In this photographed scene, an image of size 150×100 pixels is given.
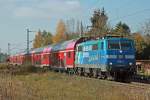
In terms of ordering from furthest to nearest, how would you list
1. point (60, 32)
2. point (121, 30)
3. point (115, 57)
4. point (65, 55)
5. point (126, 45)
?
point (60, 32) → point (121, 30) → point (65, 55) → point (126, 45) → point (115, 57)

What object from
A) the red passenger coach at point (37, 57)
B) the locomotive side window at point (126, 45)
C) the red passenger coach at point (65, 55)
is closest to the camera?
the locomotive side window at point (126, 45)

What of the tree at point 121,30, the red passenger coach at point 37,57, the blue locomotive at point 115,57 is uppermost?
the tree at point 121,30

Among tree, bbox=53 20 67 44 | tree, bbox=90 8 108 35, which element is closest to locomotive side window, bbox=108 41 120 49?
tree, bbox=90 8 108 35

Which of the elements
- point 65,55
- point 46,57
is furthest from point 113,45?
point 46,57

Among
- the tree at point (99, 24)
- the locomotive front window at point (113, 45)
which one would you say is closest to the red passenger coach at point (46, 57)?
the tree at point (99, 24)

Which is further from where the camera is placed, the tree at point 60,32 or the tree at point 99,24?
the tree at point 60,32

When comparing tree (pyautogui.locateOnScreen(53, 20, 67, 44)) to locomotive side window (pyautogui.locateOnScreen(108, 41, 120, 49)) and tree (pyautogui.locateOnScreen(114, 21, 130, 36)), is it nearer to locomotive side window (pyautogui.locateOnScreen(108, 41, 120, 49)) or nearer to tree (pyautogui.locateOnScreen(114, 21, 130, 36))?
tree (pyautogui.locateOnScreen(114, 21, 130, 36))

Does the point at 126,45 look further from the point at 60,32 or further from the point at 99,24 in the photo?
the point at 60,32

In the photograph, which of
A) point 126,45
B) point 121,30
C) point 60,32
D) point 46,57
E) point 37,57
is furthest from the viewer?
point 60,32

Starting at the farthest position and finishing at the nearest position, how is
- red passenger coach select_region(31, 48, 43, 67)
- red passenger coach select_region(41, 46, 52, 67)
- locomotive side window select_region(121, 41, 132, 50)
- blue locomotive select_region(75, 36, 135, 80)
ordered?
red passenger coach select_region(31, 48, 43, 67) < red passenger coach select_region(41, 46, 52, 67) < locomotive side window select_region(121, 41, 132, 50) < blue locomotive select_region(75, 36, 135, 80)

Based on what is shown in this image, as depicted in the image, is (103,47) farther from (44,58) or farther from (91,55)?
(44,58)

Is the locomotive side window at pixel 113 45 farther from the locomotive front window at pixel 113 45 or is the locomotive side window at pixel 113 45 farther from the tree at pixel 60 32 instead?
the tree at pixel 60 32

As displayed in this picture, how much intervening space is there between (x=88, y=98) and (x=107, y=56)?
15.3 m

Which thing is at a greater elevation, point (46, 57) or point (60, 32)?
point (60, 32)
